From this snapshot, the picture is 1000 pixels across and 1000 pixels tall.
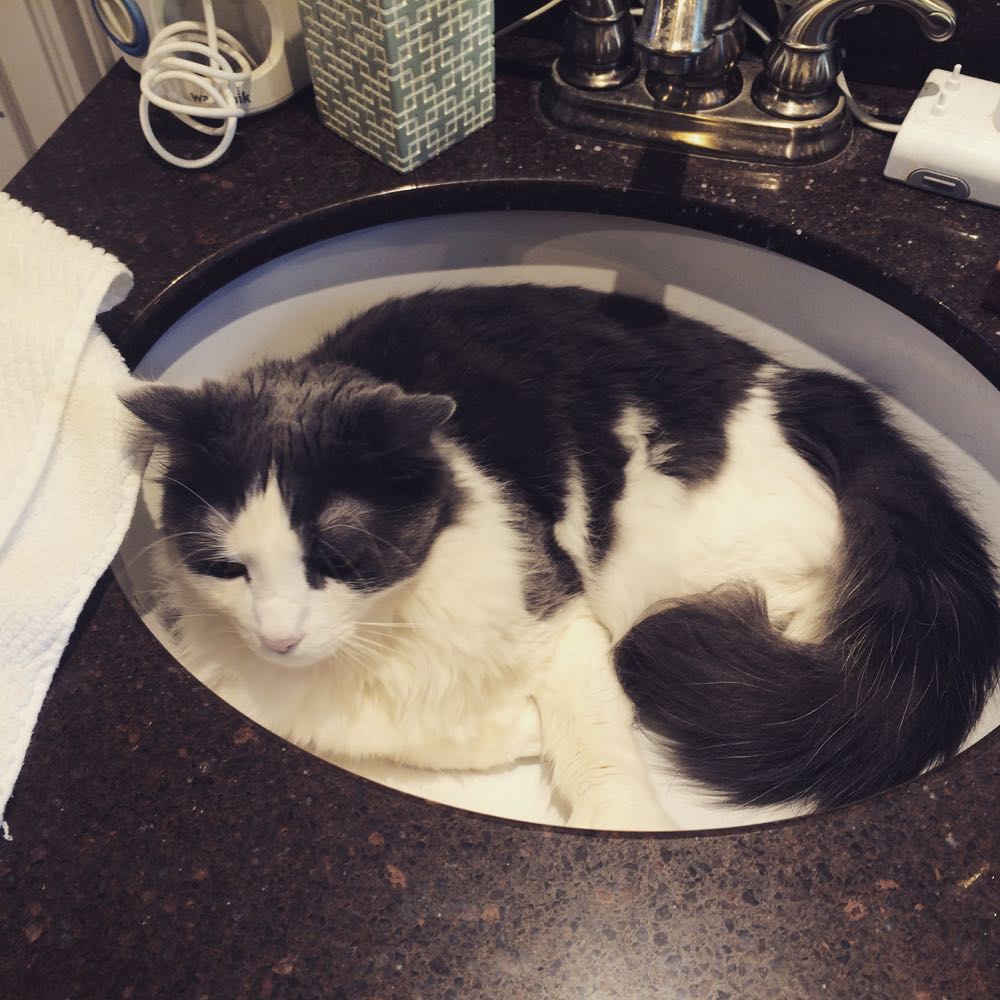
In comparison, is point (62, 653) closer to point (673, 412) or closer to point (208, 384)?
point (208, 384)

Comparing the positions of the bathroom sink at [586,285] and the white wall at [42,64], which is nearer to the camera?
the bathroom sink at [586,285]

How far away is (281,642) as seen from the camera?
2.62 ft

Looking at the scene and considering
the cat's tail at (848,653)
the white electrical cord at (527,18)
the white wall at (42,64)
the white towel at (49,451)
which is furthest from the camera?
the white wall at (42,64)

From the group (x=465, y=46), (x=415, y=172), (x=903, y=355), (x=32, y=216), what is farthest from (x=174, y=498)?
(x=903, y=355)

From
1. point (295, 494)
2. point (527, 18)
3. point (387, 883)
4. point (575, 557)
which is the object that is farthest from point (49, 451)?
point (527, 18)

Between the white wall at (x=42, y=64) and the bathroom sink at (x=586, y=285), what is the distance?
20.7 inches

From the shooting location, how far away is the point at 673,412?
1049 millimetres

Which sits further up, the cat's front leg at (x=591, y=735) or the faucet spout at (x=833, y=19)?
the faucet spout at (x=833, y=19)

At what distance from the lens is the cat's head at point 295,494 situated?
804 mm

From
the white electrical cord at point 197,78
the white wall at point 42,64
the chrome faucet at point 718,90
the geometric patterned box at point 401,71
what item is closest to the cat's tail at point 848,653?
the chrome faucet at point 718,90

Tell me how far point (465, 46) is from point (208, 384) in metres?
0.45

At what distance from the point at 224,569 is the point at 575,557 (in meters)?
0.39

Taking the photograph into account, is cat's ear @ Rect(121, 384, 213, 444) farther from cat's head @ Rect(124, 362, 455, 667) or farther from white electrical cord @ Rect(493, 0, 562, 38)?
white electrical cord @ Rect(493, 0, 562, 38)

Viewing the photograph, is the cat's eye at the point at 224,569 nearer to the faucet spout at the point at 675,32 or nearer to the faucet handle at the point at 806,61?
the faucet spout at the point at 675,32
